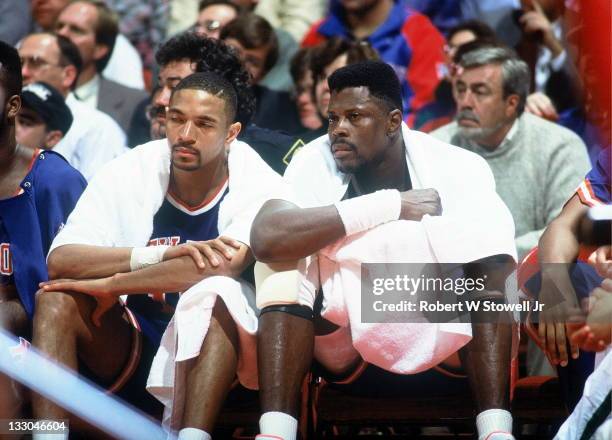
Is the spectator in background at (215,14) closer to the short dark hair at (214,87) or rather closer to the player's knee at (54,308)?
the short dark hair at (214,87)

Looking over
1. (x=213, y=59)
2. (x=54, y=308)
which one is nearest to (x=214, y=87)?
(x=213, y=59)

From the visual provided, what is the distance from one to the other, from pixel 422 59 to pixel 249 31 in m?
0.82

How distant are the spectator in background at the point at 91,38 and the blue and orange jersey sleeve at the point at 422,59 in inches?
55.0

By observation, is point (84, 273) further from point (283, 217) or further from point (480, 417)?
point (480, 417)

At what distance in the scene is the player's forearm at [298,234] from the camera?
308cm

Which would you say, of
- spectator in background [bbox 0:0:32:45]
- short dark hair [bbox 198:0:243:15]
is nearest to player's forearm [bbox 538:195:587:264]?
short dark hair [bbox 198:0:243:15]

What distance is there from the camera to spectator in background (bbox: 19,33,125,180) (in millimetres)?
4953

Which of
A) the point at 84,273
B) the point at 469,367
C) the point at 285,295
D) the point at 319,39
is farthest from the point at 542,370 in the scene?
the point at 319,39

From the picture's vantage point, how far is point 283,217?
10.3 feet

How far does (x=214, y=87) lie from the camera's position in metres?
3.69

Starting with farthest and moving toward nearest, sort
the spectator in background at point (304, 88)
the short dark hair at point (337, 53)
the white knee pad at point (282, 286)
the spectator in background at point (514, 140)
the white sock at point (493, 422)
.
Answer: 1. the spectator in background at point (304, 88)
2. the short dark hair at point (337, 53)
3. the spectator in background at point (514, 140)
4. the white knee pad at point (282, 286)
5. the white sock at point (493, 422)

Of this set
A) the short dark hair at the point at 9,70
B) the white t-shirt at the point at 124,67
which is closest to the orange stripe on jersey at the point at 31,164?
the short dark hair at the point at 9,70

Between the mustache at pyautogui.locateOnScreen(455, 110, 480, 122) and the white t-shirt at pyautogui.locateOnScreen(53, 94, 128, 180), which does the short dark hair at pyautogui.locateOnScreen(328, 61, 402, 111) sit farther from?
the white t-shirt at pyautogui.locateOnScreen(53, 94, 128, 180)

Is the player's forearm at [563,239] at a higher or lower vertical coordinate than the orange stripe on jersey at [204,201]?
lower
